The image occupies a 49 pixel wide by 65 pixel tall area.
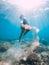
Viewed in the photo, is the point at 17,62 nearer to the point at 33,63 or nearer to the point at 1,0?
the point at 33,63

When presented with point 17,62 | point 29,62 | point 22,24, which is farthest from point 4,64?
point 22,24

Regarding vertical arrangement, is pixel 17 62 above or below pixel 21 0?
below

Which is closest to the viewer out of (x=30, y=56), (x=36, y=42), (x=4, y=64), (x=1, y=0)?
(x=4, y=64)

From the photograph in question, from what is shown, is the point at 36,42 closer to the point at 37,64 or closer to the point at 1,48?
the point at 37,64

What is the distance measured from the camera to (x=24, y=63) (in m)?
8.91

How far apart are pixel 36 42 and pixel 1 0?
1675cm

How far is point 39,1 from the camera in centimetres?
2583

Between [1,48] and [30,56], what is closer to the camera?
[30,56]

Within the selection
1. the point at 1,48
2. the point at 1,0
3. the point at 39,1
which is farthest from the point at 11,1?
the point at 1,48

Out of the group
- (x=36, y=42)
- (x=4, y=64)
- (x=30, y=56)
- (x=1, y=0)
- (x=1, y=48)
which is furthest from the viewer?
(x=1, y=0)

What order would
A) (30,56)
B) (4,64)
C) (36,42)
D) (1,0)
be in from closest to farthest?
(4,64)
(30,56)
(36,42)
(1,0)

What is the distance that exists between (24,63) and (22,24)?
2.70 metres

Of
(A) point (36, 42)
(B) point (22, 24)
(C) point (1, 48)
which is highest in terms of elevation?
(B) point (22, 24)

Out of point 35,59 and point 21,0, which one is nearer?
point 35,59
